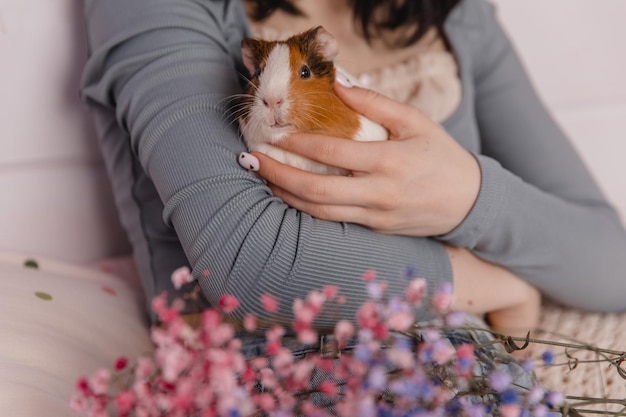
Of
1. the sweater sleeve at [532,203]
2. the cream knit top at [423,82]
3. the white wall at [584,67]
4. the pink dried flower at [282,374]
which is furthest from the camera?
the white wall at [584,67]

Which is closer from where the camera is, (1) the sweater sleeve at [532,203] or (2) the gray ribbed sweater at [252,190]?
(2) the gray ribbed sweater at [252,190]

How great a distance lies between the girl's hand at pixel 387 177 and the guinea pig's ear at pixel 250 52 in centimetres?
10

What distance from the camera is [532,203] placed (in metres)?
0.97

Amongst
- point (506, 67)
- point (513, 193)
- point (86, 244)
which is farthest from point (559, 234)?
point (86, 244)

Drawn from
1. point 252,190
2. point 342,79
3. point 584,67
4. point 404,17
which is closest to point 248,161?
point 252,190

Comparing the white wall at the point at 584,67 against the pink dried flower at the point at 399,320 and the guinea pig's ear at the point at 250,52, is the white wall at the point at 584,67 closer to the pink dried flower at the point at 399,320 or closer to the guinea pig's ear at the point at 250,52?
the guinea pig's ear at the point at 250,52

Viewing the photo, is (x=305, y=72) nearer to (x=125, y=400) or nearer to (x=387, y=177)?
(x=387, y=177)

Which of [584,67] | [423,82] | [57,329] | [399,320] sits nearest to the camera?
[399,320]

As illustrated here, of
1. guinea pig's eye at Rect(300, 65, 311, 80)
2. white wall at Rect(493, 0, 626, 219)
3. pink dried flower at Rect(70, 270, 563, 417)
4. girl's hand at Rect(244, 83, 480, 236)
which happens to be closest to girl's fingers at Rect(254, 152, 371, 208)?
girl's hand at Rect(244, 83, 480, 236)

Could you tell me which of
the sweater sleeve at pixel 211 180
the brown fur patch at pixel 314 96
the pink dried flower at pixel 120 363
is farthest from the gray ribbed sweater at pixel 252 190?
the pink dried flower at pixel 120 363

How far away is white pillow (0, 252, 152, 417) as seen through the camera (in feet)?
2.47

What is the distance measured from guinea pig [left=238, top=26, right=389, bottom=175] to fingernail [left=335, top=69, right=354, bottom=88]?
2 centimetres

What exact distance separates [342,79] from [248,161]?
160mm

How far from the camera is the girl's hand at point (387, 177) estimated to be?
0.78m
